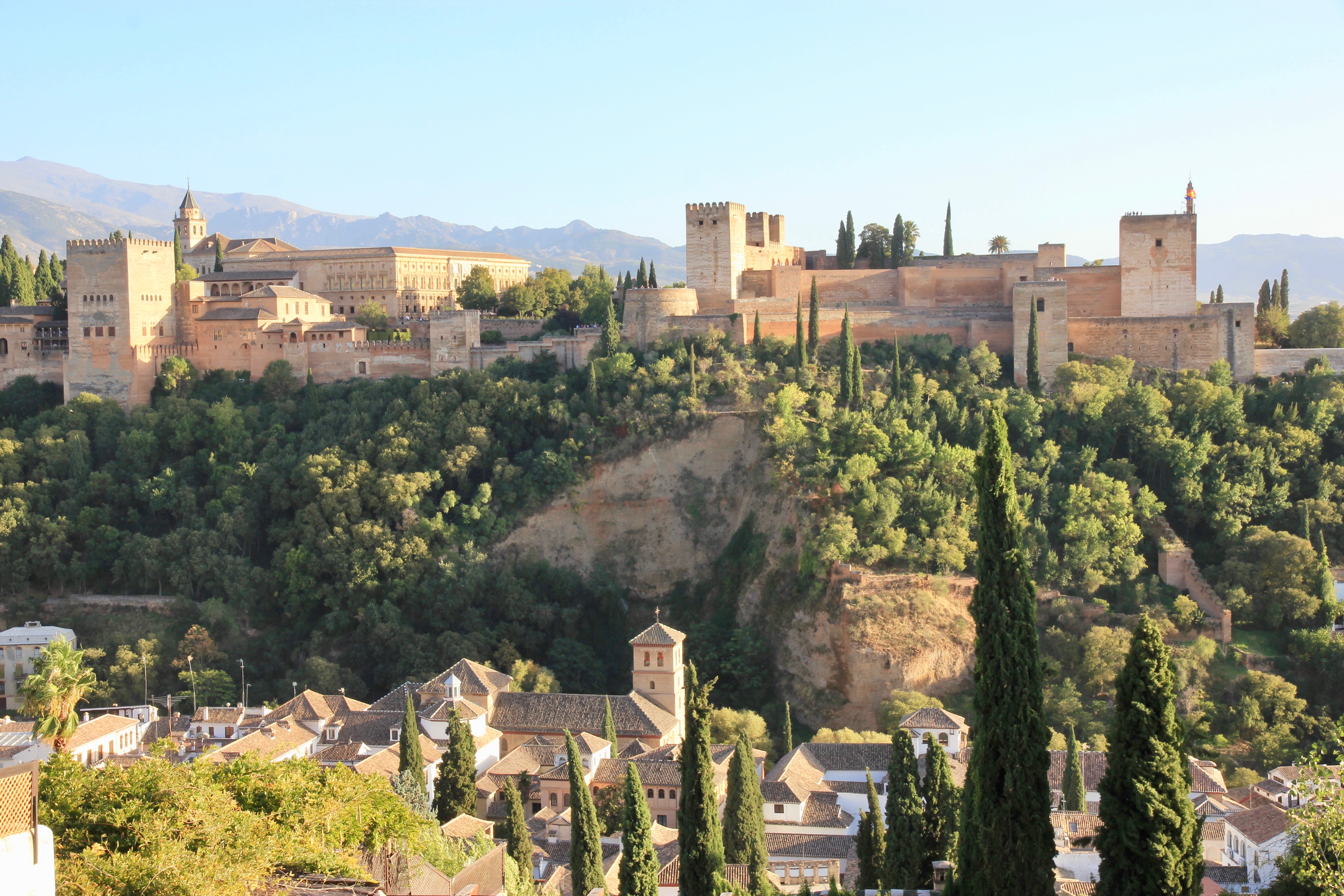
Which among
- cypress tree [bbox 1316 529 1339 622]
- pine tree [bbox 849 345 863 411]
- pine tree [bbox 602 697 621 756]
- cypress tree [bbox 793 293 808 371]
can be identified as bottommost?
pine tree [bbox 602 697 621 756]

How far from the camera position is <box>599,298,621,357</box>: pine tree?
5128 centimetres

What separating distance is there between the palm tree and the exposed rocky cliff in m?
21.9

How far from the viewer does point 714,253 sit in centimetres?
5362

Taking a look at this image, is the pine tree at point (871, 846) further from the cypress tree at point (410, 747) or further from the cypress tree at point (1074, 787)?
the cypress tree at point (410, 747)

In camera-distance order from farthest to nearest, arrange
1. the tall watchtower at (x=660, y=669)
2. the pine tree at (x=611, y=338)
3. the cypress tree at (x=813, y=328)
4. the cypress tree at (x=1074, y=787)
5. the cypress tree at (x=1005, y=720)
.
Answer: the pine tree at (x=611, y=338) → the cypress tree at (x=813, y=328) → the tall watchtower at (x=660, y=669) → the cypress tree at (x=1074, y=787) → the cypress tree at (x=1005, y=720)

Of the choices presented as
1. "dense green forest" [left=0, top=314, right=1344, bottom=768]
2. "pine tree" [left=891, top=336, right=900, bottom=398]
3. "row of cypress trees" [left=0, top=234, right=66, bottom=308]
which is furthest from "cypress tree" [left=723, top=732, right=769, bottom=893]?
"row of cypress trees" [left=0, top=234, right=66, bottom=308]

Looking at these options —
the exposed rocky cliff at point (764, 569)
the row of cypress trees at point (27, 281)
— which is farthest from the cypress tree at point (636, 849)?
the row of cypress trees at point (27, 281)

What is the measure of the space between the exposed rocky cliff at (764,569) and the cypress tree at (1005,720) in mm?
23094

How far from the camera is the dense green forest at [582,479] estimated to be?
42312 mm

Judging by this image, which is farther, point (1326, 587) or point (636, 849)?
point (1326, 587)

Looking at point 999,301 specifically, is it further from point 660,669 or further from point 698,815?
point 698,815

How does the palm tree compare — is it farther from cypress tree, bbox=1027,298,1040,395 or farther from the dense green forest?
cypress tree, bbox=1027,298,1040,395

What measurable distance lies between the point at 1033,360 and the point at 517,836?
2691 centimetres

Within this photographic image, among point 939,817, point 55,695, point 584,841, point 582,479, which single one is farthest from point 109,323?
point 939,817
